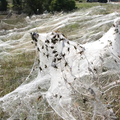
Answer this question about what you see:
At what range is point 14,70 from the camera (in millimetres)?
5387

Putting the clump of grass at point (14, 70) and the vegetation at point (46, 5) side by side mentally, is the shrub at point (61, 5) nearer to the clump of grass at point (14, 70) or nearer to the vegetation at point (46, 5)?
the vegetation at point (46, 5)

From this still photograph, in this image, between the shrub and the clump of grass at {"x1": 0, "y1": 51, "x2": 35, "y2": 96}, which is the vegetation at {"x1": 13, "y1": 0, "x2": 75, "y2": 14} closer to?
the shrub

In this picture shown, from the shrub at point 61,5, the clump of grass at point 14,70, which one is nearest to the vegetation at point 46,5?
the shrub at point 61,5

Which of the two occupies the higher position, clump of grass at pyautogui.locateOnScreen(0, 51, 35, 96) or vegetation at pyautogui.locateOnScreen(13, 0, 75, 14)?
vegetation at pyautogui.locateOnScreen(13, 0, 75, 14)

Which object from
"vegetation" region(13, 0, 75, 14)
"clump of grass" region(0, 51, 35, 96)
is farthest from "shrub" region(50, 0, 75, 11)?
"clump of grass" region(0, 51, 35, 96)

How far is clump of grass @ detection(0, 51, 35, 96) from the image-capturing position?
4578mm

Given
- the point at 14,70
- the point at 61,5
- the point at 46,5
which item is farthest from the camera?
the point at 46,5

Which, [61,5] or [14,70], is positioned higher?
[61,5]

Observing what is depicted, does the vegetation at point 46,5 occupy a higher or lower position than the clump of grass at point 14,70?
higher

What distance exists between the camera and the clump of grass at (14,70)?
180 inches

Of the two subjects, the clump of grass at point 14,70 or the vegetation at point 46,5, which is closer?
the clump of grass at point 14,70

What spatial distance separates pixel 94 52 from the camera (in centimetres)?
421

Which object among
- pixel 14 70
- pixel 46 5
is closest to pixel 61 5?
pixel 46 5

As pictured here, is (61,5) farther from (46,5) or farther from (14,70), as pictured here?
(14,70)
